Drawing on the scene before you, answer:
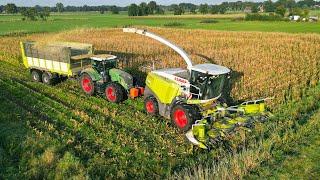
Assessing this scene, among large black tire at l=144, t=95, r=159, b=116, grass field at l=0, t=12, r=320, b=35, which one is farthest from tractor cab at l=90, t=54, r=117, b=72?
grass field at l=0, t=12, r=320, b=35

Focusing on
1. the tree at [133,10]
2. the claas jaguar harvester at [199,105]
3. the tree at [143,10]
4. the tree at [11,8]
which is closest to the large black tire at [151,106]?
the claas jaguar harvester at [199,105]

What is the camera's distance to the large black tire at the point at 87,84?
1205cm

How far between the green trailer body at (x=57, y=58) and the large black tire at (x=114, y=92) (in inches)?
92.9

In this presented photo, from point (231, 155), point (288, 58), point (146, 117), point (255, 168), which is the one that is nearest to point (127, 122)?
point (146, 117)

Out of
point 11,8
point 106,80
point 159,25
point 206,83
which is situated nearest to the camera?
point 206,83

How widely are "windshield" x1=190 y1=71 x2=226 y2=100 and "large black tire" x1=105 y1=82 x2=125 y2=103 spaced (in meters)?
3.16

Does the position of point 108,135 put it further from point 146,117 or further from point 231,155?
point 231,155

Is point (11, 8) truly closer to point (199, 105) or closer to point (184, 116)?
point (199, 105)

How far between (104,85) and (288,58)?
11405mm

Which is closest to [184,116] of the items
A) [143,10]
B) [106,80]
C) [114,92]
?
[114,92]

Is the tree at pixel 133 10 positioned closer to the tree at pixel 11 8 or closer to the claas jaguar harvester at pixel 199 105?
the tree at pixel 11 8

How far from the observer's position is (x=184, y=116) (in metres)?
8.59

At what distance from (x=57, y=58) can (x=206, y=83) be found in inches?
281

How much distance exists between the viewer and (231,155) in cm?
732
